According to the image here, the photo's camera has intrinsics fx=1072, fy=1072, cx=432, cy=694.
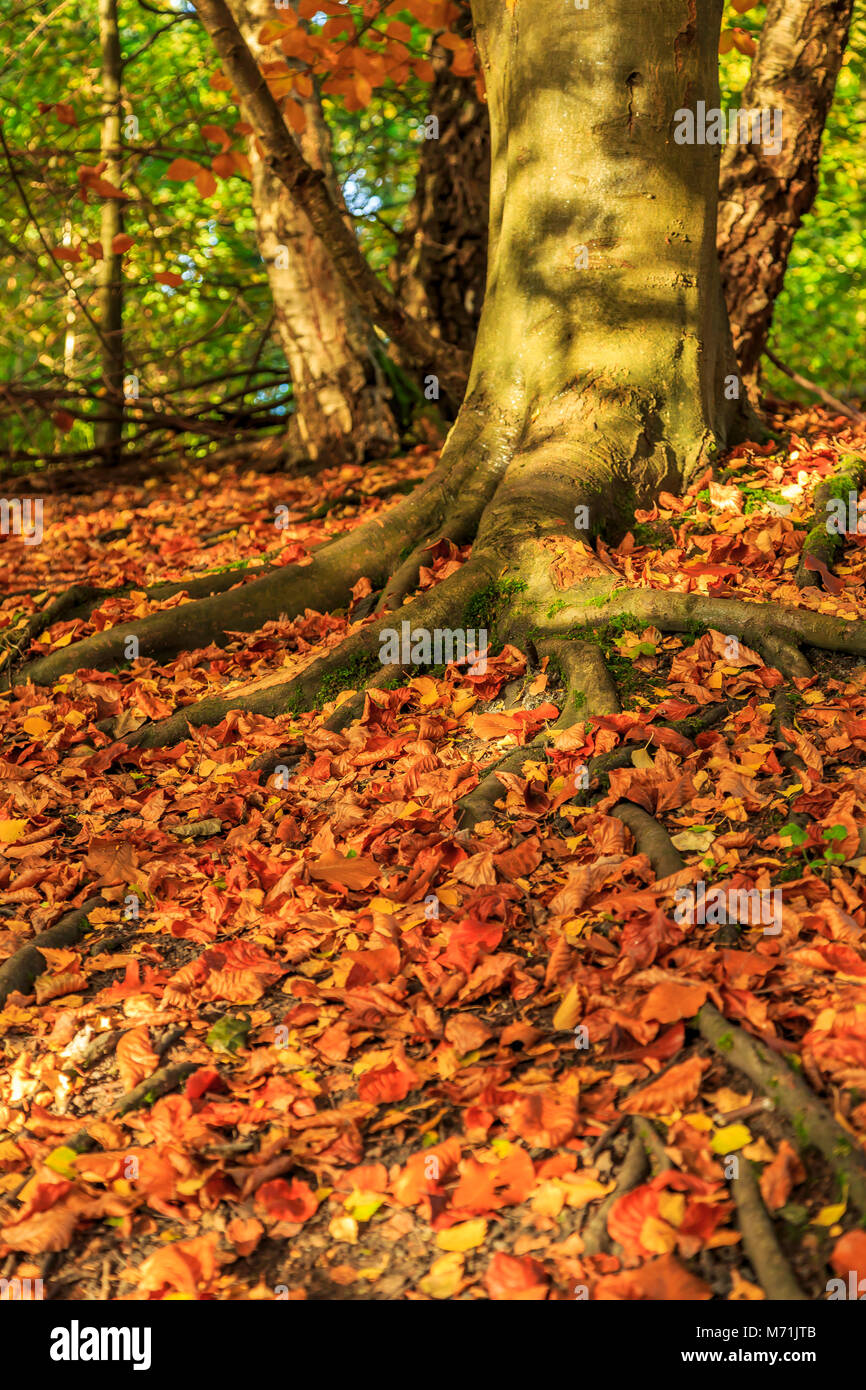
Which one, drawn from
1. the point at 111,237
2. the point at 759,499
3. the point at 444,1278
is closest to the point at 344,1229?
the point at 444,1278

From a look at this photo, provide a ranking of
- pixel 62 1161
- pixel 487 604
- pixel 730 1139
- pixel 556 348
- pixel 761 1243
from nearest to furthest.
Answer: pixel 761 1243
pixel 730 1139
pixel 62 1161
pixel 487 604
pixel 556 348

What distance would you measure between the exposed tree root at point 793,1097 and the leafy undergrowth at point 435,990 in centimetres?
3

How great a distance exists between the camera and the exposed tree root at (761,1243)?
204 cm

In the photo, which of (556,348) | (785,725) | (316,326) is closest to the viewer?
(785,725)

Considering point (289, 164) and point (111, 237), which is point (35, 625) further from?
point (111, 237)

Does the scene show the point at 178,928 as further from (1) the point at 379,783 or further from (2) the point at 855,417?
(2) the point at 855,417

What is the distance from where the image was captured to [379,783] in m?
3.98

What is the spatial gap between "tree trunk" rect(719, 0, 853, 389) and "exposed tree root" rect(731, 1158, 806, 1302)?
6457mm

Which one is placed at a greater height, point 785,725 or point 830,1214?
point 785,725

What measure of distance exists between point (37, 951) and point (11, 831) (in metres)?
0.83

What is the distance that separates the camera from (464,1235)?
7.54 feet

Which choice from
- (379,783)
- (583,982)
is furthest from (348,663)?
(583,982)

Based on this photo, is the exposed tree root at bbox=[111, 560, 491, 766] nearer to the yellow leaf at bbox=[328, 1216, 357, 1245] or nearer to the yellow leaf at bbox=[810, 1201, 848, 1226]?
the yellow leaf at bbox=[328, 1216, 357, 1245]

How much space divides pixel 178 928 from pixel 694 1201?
183cm
